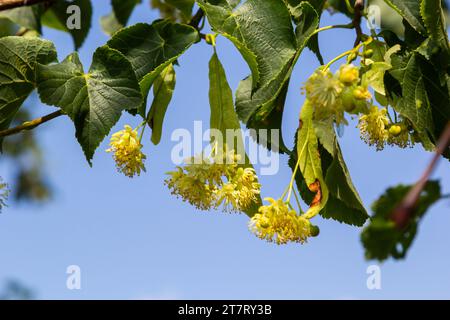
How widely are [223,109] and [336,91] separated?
0.95ft

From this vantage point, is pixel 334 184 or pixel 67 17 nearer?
pixel 334 184

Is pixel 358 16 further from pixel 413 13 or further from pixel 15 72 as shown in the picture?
pixel 15 72

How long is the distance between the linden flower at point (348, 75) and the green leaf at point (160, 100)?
393 mm

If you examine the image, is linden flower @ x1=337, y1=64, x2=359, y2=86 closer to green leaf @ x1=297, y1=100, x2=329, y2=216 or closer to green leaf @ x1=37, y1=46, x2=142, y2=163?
green leaf @ x1=297, y1=100, x2=329, y2=216

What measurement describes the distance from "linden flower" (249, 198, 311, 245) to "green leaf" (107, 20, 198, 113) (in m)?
0.33

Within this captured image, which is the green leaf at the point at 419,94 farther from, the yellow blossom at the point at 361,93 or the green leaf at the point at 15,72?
the green leaf at the point at 15,72

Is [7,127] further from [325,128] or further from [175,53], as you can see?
[325,128]

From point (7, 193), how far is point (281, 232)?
0.59 meters

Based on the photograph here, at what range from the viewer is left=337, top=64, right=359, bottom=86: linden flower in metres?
1.03

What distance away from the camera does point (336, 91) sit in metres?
1.03

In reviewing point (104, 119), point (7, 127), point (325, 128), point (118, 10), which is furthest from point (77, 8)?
point (325, 128)

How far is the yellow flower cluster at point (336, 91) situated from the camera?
40.5 inches

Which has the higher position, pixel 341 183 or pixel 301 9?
pixel 301 9

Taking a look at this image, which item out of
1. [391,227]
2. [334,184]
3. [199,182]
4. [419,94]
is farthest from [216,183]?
[391,227]
